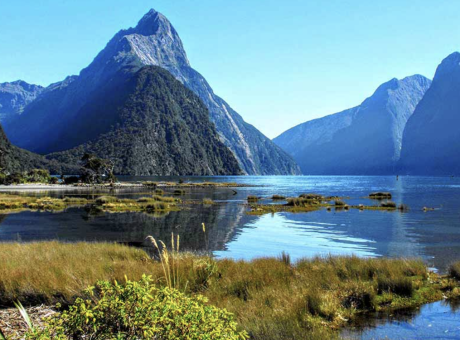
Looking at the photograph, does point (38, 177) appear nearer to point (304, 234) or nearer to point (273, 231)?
point (273, 231)

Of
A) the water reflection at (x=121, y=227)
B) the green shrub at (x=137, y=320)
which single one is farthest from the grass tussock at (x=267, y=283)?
the water reflection at (x=121, y=227)

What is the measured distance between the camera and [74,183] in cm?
12338

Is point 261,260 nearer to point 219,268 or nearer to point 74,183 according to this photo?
point 219,268

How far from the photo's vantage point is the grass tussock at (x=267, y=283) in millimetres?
9984

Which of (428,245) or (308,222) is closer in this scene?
(428,245)

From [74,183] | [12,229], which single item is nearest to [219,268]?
[12,229]

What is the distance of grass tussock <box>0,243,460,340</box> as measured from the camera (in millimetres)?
9984

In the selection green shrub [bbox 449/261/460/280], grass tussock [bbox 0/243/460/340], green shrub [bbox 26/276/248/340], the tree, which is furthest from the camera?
the tree

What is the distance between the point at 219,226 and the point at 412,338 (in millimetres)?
26221

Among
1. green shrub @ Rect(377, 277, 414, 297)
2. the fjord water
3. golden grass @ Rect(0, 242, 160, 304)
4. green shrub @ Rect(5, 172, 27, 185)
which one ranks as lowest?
the fjord water

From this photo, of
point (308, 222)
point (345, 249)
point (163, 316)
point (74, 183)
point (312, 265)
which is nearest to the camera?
point (163, 316)

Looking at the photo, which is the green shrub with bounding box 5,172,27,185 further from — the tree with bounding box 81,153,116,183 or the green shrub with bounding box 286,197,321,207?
the green shrub with bounding box 286,197,321,207

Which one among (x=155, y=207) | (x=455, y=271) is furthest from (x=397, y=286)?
(x=155, y=207)

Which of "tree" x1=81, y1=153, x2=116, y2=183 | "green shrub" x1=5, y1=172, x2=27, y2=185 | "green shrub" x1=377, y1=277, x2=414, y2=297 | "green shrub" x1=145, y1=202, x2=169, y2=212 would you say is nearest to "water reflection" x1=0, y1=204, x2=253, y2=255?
"green shrub" x1=145, y1=202, x2=169, y2=212
